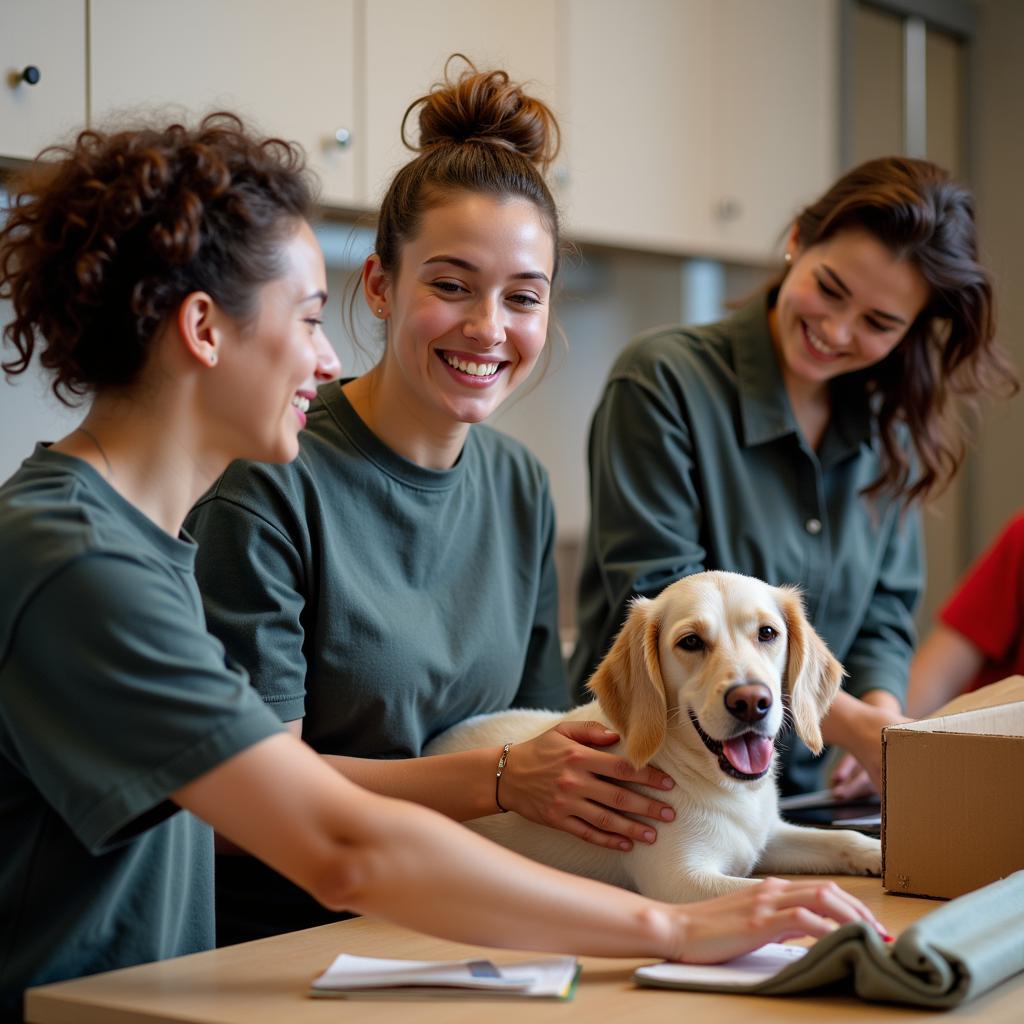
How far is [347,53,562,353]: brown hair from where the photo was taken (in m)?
1.62

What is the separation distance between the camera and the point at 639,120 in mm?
3416

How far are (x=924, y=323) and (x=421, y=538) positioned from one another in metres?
1.04

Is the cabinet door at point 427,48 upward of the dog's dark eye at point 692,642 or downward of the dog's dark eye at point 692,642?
upward

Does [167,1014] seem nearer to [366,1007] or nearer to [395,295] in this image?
[366,1007]

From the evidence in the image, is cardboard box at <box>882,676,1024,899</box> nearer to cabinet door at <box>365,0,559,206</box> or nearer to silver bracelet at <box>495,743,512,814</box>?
silver bracelet at <box>495,743,512,814</box>

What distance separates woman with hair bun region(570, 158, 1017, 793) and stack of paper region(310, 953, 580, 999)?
2.98ft

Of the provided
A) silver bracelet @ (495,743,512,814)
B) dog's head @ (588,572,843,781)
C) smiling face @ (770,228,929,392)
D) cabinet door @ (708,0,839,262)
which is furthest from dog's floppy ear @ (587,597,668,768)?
cabinet door @ (708,0,839,262)

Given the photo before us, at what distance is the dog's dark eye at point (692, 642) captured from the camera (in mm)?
1463

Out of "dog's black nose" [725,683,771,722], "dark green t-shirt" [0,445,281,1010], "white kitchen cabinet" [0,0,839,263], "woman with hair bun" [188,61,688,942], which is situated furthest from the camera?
"white kitchen cabinet" [0,0,839,263]

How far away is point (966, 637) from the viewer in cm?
237

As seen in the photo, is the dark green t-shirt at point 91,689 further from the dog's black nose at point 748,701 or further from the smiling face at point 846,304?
the smiling face at point 846,304

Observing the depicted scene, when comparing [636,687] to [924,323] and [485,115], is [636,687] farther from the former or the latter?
[924,323]

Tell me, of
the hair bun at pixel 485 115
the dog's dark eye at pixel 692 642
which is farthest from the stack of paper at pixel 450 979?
the hair bun at pixel 485 115

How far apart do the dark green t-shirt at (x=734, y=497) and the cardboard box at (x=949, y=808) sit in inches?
24.7
